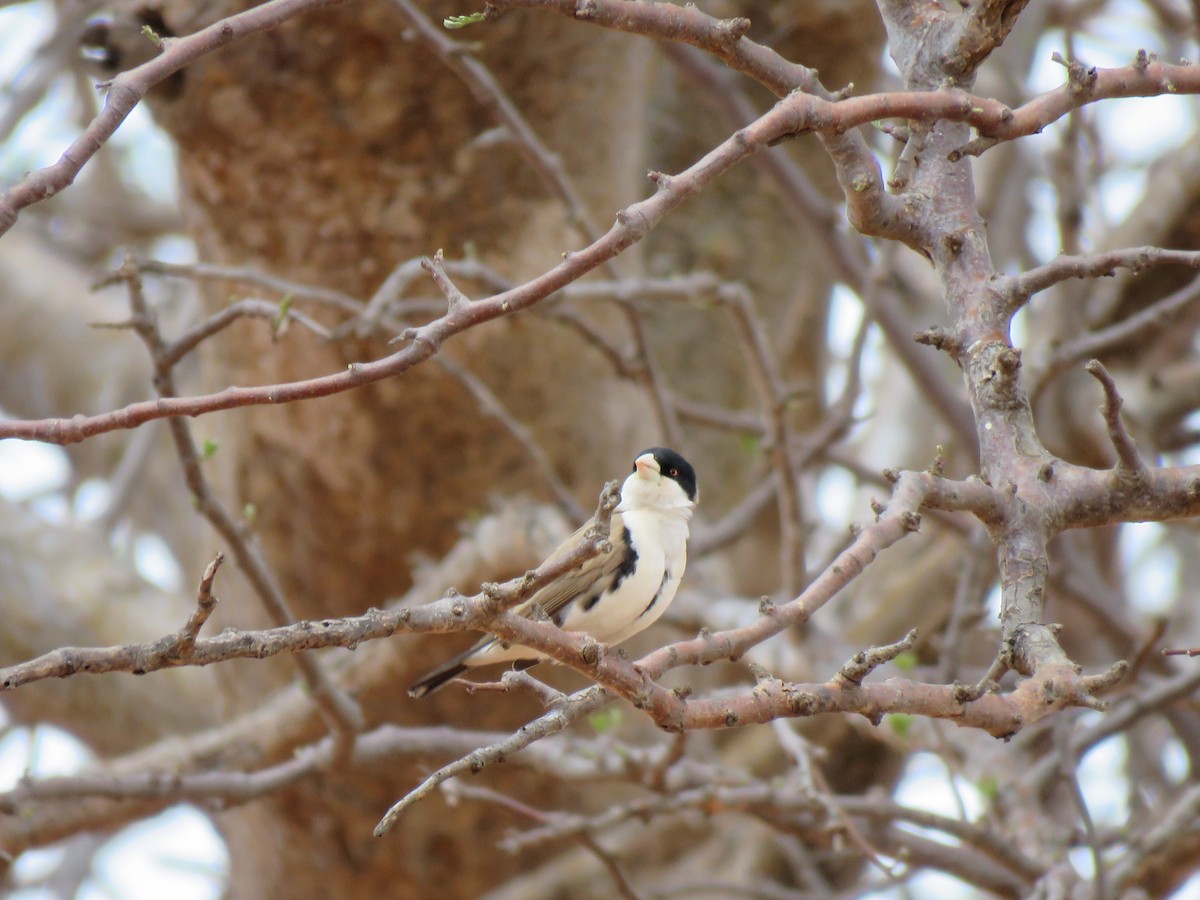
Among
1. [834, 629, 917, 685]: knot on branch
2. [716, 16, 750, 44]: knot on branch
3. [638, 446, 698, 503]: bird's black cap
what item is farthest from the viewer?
[638, 446, 698, 503]: bird's black cap

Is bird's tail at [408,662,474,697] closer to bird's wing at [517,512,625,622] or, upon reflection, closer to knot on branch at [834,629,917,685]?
bird's wing at [517,512,625,622]

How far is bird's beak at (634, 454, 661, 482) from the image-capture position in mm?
3572

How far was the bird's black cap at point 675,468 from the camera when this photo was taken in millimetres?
3678

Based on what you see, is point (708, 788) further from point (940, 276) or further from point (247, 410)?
point (247, 410)

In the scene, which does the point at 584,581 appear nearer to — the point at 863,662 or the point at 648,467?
the point at 648,467

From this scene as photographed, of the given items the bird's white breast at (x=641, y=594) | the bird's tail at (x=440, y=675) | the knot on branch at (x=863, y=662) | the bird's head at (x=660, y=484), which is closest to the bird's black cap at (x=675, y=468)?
the bird's head at (x=660, y=484)

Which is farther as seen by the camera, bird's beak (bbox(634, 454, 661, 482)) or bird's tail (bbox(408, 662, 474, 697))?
bird's beak (bbox(634, 454, 661, 482))

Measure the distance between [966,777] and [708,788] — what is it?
76 cm

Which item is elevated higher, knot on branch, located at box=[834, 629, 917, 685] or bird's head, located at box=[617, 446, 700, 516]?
bird's head, located at box=[617, 446, 700, 516]

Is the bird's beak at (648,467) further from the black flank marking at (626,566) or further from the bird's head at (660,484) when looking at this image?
the black flank marking at (626,566)

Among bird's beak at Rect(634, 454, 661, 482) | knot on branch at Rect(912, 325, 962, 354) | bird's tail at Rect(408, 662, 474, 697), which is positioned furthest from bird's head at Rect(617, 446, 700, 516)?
knot on branch at Rect(912, 325, 962, 354)

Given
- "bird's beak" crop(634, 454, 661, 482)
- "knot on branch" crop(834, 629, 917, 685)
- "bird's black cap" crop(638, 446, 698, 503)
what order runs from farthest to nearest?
1. "bird's black cap" crop(638, 446, 698, 503)
2. "bird's beak" crop(634, 454, 661, 482)
3. "knot on branch" crop(834, 629, 917, 685)

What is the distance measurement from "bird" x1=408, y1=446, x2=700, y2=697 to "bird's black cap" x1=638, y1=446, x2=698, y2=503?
0.07 metres

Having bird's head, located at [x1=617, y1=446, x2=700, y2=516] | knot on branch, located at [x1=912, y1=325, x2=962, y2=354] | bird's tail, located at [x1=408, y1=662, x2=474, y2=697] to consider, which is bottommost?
knot on branch, located at [x1=912, y1=325, x2=962, y2=354]
